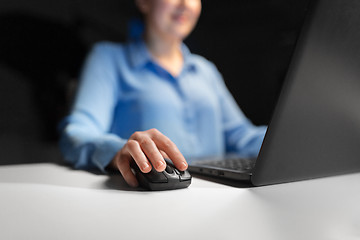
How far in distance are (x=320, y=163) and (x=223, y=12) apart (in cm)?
107

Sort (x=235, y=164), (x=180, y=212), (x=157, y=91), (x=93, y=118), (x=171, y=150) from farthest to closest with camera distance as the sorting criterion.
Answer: (x=157, y=91) → (x=93, y=118) → (x=235, y=164) → (x=171, y=150) → (x=180, y=212)

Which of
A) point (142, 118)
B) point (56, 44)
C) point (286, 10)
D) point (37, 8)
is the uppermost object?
point (286, 10)

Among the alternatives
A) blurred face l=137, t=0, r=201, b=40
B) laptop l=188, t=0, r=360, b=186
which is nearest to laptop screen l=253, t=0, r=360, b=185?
laptop l=188, t=0, r=360, b=186

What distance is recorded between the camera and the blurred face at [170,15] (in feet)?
3.01

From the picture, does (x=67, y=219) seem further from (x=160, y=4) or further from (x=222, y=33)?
(x=222, y=33)

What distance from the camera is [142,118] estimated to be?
0.88 metres

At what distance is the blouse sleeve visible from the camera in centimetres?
49

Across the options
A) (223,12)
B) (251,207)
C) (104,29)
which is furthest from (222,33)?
(251,207)

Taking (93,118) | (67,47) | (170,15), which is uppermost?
(170,15)

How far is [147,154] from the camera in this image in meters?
0.34

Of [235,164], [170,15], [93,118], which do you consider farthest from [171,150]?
[170,15]

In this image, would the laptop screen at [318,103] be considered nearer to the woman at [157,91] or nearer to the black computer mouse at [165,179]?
the black computer mouse at [165,179]

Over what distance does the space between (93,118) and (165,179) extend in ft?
1.77

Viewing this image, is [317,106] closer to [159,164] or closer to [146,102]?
[159,164]
